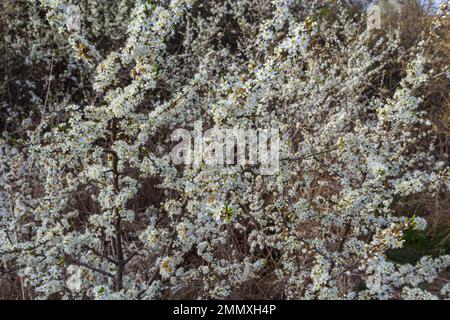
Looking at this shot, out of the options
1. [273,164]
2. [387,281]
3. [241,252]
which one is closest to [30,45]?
[241,252]

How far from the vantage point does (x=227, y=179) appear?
2453 millimetres

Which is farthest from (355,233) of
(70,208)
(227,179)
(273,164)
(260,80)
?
(70,208)

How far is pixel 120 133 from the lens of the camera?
286 centimetres

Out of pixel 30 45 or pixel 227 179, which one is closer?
pixel 227 179

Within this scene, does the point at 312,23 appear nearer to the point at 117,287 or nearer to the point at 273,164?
the point at 273,164

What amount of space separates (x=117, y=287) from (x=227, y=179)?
119 cm
